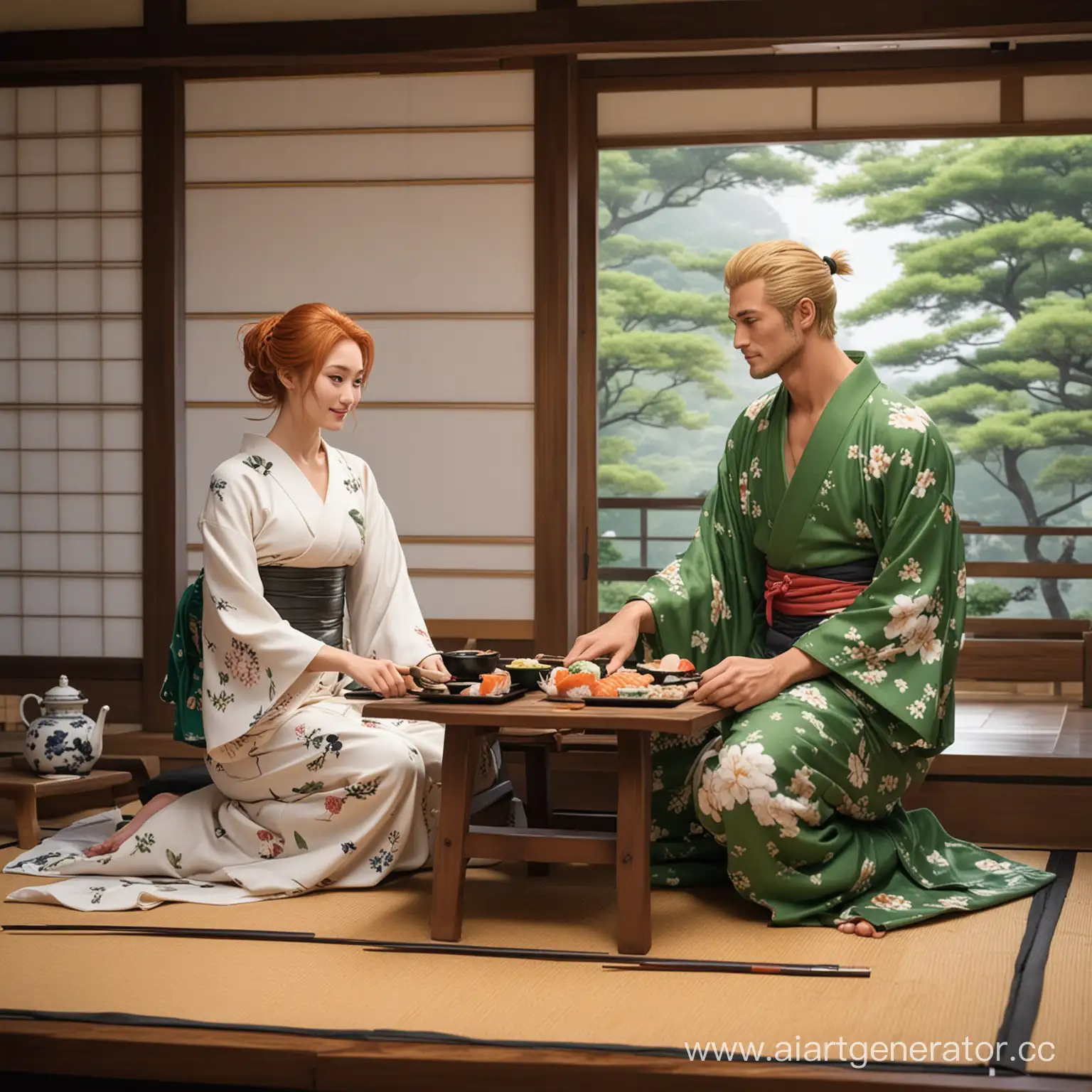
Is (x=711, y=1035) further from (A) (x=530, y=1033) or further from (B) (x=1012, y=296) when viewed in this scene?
(B) (x=1012, y=296)

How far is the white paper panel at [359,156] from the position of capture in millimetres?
5371

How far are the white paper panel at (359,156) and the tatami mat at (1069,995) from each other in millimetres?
3379

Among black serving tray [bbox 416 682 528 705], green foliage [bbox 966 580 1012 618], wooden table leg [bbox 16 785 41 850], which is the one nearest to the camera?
black serving tray [bbox 416 682 528 705]

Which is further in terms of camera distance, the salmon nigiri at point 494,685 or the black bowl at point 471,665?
the black bowl at point 471,665

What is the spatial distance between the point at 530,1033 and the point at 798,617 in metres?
1.48

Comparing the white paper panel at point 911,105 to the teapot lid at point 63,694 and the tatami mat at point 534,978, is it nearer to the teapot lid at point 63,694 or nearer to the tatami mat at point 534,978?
the tatami mat at point 534,978

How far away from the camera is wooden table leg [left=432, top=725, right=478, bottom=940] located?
120 inches

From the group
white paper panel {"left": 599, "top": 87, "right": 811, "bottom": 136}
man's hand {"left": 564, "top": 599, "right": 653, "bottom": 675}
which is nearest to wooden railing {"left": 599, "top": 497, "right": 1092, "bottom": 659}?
white paper panel {"left": 599, "top": 87, "right": 811, "bottom": 136}

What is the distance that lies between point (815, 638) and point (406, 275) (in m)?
2.74

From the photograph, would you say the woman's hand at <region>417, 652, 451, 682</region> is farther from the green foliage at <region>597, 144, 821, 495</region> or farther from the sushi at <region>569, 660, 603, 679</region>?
the green foliage at <region>597, 144, 821, 495</region>

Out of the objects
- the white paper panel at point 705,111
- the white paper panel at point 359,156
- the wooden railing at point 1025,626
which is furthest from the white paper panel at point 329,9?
the wooden railing at point 1025,626

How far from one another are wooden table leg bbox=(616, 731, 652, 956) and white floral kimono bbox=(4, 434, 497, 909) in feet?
2.46

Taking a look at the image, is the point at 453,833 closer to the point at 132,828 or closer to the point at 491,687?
the point at 491,687

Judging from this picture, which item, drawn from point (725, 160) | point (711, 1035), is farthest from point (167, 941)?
point (725, 160)
